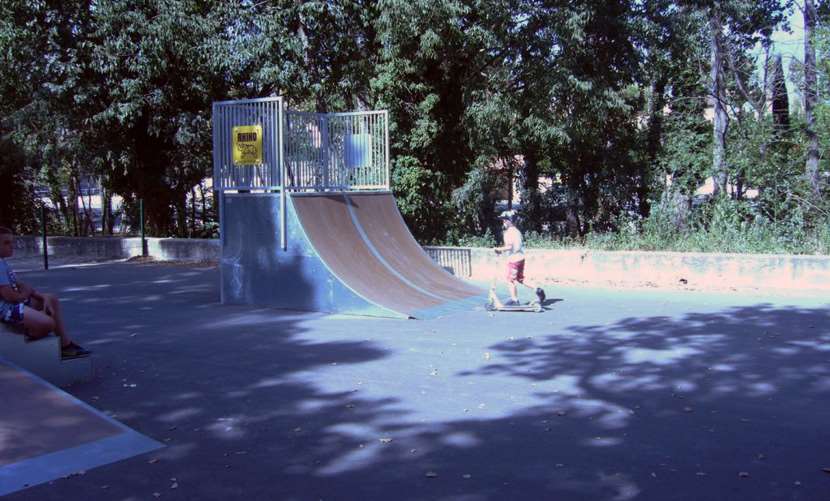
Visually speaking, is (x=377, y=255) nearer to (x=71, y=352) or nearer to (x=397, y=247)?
(x=397, y=247)

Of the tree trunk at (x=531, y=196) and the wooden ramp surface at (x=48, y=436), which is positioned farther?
the tree trunk at (x=531, y=196)

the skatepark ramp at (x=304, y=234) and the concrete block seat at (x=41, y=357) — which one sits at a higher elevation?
the skatepark ramp at (x=304, y=234)

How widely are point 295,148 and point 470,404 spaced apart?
310 inches

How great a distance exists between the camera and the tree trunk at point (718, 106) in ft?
59.5

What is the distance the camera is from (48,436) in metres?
5.52

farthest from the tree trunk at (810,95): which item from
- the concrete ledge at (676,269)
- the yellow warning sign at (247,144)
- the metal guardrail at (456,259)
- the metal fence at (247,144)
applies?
the yellow warning sign at (247,144)

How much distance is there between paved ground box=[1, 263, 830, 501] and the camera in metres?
4.89

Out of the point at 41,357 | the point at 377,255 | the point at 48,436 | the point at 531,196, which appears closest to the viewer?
the point at 48,436

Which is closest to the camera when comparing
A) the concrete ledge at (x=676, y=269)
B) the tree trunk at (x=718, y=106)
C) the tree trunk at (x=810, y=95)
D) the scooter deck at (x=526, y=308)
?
the scooter deck at (x=526, y=308)

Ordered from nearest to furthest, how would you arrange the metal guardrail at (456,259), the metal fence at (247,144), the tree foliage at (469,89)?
the metal fence at (247,144) → the metal guardrail at (456,259) → the tree foliage at (469,89)

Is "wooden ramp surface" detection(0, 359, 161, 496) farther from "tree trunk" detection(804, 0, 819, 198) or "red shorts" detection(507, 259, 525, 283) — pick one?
"tree trunk" detection(804, 0, 819, 198)

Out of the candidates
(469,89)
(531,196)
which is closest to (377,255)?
(469,89)

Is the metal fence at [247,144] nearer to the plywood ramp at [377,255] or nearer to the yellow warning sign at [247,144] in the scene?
the yellow warning sign at [247,144]

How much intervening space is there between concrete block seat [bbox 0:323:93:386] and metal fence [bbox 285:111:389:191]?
6.35 metres
